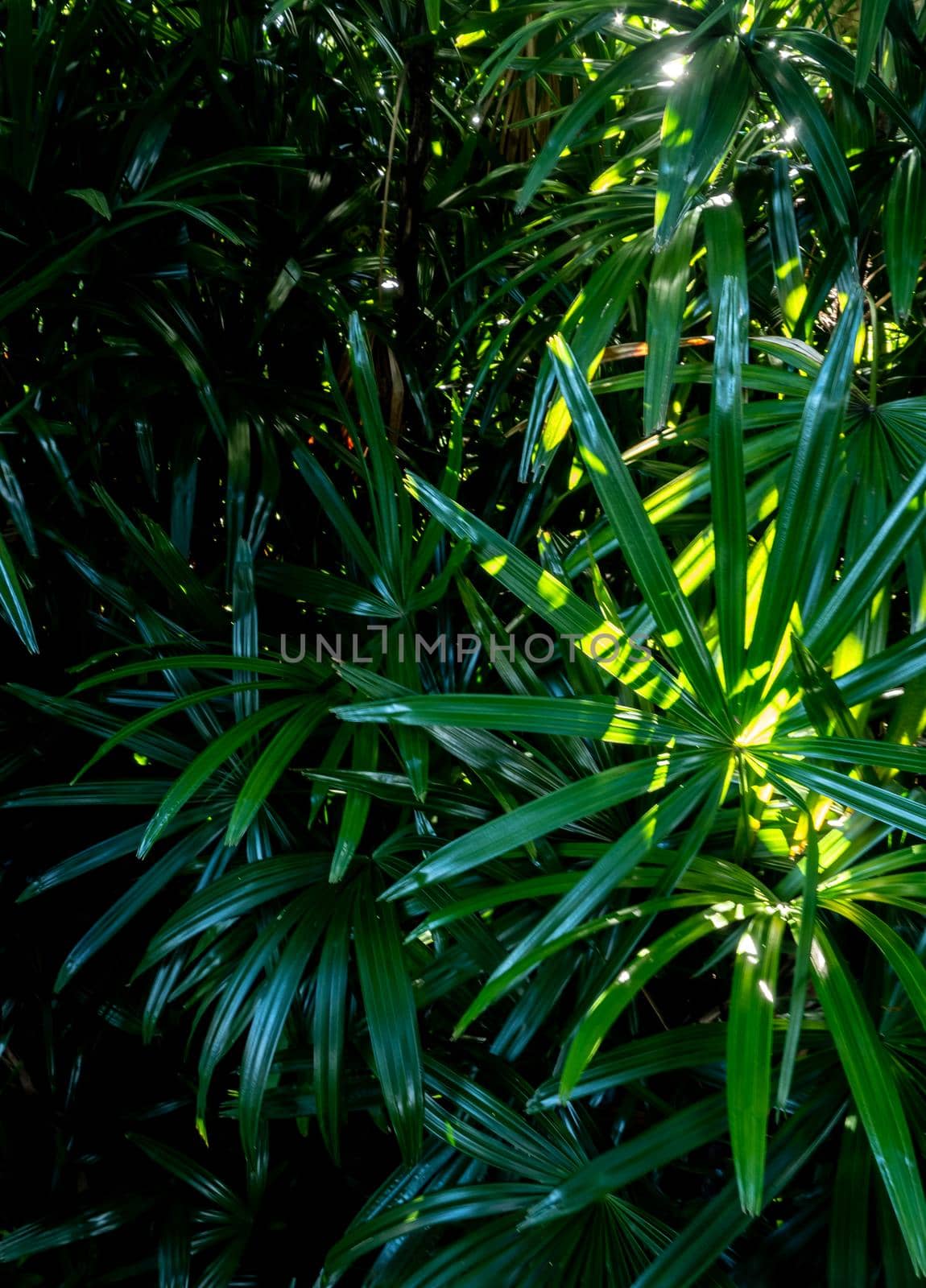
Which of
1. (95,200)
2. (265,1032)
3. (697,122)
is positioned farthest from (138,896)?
(697,122)

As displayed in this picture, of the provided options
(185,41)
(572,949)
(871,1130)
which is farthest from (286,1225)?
(185,41)

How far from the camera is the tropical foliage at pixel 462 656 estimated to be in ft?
1.96

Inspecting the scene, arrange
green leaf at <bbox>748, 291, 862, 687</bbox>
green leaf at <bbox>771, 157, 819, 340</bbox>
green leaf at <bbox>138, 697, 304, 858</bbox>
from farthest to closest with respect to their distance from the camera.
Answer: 1. green leaf at <bbox>771, 157, 819, 340</bbox>
2. green leaf at <bbox>138, 697, 304, 858</bbox>
3. green leaf at <bbox>748, 291, 862, 687</bbox>

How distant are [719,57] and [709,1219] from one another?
2.67 ft

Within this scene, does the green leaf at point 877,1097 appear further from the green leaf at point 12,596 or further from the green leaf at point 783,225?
the green leaf at point 12,596

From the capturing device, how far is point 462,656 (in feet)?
3.22

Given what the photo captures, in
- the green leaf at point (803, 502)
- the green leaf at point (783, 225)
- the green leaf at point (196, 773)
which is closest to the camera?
the green leaf at point (803, 502)

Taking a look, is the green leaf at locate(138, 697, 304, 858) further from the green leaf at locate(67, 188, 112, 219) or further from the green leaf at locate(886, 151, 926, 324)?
the green leaf at locate(886, 151, 926, 324)

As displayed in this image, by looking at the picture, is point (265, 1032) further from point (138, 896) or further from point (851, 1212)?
point (851, 1212)

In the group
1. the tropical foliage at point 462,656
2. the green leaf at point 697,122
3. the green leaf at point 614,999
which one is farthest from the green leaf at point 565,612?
the green leaf at point 697,122

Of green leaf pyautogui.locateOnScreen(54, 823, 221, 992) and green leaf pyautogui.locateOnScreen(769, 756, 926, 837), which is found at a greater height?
green leaf pyautogui.locateOnScreen(769, 756, 926, 837)

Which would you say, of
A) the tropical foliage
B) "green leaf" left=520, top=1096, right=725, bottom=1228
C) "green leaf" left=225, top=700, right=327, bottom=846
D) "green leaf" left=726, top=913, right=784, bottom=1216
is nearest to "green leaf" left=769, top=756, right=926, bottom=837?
the tropical foliage

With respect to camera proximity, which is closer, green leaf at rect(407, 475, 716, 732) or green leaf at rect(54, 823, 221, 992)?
green leaf at rect(407, 475, 716, 732)

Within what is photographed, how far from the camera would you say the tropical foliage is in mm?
597
